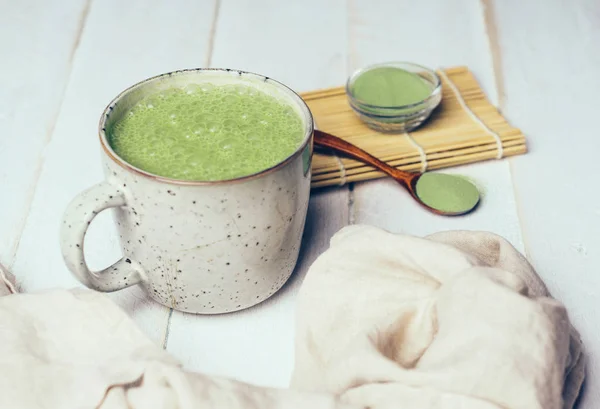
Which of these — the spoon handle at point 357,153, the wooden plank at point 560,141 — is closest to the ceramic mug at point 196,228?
the spoon handle at point 357,153

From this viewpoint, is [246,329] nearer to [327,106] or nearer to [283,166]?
[283,166]

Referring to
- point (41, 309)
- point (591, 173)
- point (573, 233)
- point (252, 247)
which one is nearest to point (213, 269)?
point (252, 247)

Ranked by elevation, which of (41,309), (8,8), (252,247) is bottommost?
(8,8)

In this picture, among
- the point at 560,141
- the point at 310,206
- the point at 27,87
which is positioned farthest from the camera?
the point at 27,87

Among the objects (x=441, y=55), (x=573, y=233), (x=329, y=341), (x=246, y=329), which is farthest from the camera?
(x=441, y=55)

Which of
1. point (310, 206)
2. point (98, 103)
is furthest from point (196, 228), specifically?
point (98, 103)

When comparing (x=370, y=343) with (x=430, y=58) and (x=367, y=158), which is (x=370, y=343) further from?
(x=430, y=58)

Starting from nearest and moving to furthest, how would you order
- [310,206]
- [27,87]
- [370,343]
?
[370,343]
[310,206]
[27,87]
